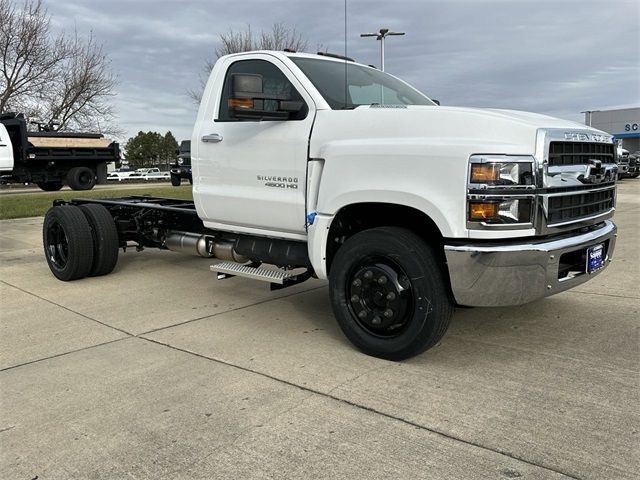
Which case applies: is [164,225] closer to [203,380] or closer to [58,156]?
[203,380]

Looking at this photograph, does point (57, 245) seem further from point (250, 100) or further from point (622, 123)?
point (622, 123)

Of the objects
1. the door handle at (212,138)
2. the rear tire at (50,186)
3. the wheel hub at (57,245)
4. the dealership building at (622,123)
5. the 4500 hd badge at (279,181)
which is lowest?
the wheel hub at (57,245)

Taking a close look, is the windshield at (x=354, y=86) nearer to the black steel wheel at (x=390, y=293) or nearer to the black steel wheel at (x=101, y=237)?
the black steel wheel at (x=390, y=293)

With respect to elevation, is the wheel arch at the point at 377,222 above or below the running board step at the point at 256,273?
above

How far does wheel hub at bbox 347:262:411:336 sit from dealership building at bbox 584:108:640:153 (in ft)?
197

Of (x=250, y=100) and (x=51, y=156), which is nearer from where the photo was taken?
(x=250, y=100)

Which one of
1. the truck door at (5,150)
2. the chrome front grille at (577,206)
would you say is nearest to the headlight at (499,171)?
the chrome front grille at (577,206)

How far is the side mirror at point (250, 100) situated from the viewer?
405 centimetres

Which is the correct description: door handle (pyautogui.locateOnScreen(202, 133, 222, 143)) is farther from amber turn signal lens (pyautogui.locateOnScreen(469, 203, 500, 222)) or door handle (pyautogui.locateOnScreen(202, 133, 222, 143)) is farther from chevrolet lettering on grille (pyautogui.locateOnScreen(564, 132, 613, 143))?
chevrolet lettering on grille (pyautogui.locateOnScreen(564, 132, 613, 143))

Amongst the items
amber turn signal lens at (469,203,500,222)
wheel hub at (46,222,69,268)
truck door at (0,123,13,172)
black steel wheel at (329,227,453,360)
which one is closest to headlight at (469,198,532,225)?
amber turn signal lens at (469,203,500,222)

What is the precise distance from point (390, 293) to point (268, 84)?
6.78ft

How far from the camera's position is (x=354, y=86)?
467 cm

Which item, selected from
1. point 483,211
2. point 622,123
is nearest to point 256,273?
point 483,211

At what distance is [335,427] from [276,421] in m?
0.32
